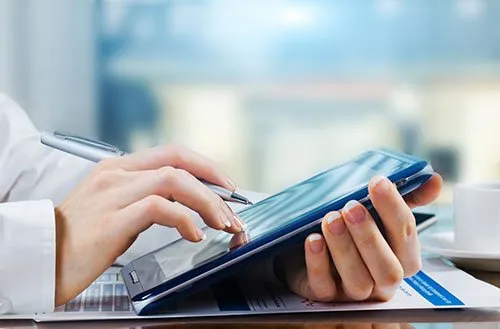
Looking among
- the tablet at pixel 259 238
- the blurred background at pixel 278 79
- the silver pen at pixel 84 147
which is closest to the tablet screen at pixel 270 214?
the tablet at pixel 259 238

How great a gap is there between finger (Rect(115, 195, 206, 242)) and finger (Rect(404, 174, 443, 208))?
177 millimetres

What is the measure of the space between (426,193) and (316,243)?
110 millimetres

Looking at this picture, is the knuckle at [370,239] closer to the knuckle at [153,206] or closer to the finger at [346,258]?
the finger at [346,258]

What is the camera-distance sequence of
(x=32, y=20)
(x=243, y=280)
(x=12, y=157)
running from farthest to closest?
(x=32, y=20) → (x=12, y=157) → (x=243, y=280)

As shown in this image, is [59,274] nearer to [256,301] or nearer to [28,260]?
[28,260]

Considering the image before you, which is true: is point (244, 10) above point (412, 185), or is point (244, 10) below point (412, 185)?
above

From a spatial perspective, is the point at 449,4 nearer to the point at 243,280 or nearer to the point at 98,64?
the point at 98,64

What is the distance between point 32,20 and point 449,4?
92 centimetres

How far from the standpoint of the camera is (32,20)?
5.82ft

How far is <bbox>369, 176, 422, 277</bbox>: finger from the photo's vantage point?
2.00 ft

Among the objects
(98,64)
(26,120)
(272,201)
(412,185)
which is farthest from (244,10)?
(412,185)

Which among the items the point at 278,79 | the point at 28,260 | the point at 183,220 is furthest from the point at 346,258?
the point at 278,79

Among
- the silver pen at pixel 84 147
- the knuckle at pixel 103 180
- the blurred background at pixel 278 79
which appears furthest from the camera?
the blurred background at pixel 278 79

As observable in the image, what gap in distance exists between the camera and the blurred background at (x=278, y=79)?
1.86m
